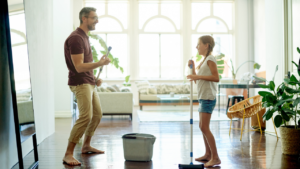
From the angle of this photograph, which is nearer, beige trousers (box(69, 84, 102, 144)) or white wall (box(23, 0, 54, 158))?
beige trousers (box(69, 84, 102, 144))

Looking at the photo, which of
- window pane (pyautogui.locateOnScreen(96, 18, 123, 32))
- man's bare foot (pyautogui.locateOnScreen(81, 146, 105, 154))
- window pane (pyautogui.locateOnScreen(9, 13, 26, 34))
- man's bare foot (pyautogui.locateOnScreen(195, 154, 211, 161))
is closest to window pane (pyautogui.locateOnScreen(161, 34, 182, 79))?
window pane (pyautogui.locateOnScreen(96, 18, 123, 32))

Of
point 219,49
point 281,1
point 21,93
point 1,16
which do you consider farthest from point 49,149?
point 219,49

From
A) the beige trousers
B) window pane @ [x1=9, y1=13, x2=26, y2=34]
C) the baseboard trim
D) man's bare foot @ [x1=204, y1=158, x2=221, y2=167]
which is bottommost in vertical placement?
the baseboard trim

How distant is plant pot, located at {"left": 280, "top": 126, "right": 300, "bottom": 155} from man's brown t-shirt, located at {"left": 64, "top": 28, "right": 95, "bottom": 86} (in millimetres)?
2270

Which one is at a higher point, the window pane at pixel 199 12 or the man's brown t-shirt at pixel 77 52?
the window pane at pixel 199 12

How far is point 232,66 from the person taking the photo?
10367mm

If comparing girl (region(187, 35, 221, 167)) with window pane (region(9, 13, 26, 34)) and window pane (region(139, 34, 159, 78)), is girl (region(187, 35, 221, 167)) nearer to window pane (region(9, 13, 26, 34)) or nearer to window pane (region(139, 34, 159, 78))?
→ window pane (region(9, 13, 26, 34))

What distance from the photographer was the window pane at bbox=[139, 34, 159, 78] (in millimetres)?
11102

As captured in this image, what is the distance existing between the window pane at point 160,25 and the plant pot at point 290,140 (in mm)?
8215

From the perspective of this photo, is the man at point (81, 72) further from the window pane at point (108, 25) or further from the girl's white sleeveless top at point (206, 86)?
the window pane at point (108, 25)

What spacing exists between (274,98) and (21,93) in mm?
2753

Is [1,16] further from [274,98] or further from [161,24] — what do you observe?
[161,24]

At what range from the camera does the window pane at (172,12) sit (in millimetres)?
11172

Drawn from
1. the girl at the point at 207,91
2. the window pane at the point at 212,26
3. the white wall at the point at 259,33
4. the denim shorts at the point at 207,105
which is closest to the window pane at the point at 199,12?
the window pane at the point at 212,26
